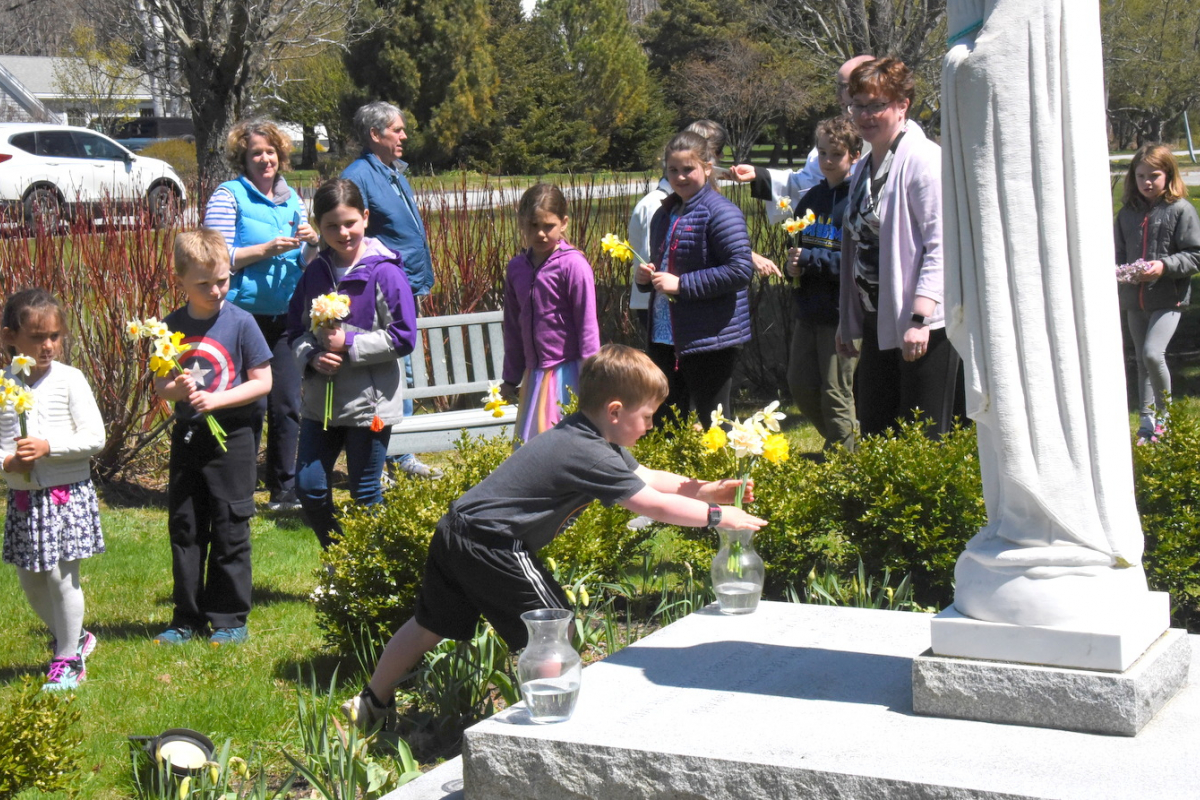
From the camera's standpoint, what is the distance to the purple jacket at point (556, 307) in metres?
5.48

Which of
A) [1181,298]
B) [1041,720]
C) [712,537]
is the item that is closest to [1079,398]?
[1041,720]

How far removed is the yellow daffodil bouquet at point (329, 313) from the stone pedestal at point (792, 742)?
6.88 feet

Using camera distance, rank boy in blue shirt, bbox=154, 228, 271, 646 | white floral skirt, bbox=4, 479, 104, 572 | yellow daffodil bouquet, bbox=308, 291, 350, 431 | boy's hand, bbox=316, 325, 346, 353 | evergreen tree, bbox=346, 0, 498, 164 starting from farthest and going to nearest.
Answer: evergreen tree, bbox=346, 0, 498, 164 → boy's hand, bbox=316, 325, 346, 353 → yellow daffodil bouquet, bbox=308, 291, 350, 431 → boy in blue shirt, bbox=154, 228, 271, 646 → white floral skirt, bbox=4, 479, 104, 572

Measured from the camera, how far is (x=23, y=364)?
14.4 ft

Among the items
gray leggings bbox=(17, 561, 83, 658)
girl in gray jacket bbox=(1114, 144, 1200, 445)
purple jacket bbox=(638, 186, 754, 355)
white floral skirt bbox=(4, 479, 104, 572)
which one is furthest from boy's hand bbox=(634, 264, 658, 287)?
girl in gray jacket bbox=(1114, 144, 1200, 445)

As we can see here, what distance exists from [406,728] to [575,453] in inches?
47.0

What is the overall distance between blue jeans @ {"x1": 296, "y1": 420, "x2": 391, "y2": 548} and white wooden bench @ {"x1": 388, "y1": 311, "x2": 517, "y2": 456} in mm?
2359

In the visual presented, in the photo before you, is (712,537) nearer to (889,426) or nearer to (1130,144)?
(889,426)

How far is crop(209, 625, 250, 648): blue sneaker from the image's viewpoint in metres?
4.87

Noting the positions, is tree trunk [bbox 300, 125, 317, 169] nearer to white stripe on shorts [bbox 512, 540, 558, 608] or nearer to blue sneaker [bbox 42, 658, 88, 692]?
blue sneaker [bbox 42, 658, 88, 692]

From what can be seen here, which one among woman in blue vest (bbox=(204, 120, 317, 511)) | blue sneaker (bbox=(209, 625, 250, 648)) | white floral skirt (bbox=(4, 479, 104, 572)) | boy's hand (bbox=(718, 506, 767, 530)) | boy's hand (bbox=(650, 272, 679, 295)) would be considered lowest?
blue sneaker (bbox=(209, 625, 250, 648))

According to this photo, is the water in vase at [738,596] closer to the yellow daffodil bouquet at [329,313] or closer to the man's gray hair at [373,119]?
the yellow daffodil bouquet at [329,313]

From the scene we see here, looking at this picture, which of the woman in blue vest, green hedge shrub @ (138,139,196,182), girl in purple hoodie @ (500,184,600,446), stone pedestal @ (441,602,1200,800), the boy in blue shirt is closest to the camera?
stone pedestal @ (441,602,1200,800)

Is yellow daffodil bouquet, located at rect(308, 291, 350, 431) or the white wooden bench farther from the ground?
yellow daffodil bouquet, located at rect(308, 291, 350, 431)
